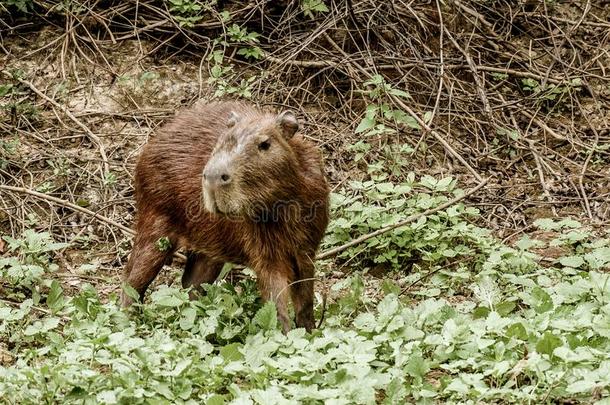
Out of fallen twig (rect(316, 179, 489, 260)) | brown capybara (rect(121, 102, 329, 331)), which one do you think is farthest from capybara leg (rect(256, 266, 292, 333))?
fallen twig (rect(316, 179, 489, 260))

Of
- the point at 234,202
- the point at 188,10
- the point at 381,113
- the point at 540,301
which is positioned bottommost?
the point at 381,113

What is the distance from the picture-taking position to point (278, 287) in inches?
212

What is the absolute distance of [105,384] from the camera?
13.7ft

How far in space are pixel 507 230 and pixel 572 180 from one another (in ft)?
3.45

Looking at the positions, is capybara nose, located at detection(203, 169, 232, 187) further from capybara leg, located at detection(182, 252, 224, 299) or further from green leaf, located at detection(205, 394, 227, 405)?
→ capybara leg, located at detection(182, 252, 224, 299)

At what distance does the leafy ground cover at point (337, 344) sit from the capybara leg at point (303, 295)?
12 cm

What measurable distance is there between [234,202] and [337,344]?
91cm

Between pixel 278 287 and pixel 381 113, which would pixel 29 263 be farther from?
pixel 381 113

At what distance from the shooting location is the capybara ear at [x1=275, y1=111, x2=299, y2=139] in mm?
5312

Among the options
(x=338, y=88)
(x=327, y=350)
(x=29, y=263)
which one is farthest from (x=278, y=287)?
(x=338, y=88)

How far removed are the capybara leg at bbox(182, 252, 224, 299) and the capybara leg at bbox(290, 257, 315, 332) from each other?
883mm

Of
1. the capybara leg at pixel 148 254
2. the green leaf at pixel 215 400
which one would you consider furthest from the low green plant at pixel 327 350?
the capybara leg at pixel 148 254

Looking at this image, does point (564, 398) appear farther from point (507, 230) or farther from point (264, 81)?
point (264, 81)

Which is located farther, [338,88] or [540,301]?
[338,88]
